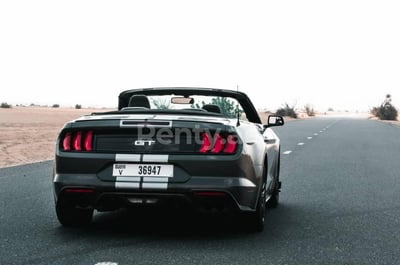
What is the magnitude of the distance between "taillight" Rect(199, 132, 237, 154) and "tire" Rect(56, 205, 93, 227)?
53.1 inches

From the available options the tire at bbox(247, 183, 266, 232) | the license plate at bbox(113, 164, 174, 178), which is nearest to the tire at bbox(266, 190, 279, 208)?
the tire at bbox(247, 183, 266, 232)

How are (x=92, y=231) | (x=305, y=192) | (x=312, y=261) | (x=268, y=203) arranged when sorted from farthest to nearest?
(x=305, y=192) → (x=268, y=203) → (x=92, y=231) → (x=312, y=261)

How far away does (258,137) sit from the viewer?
6.56 m

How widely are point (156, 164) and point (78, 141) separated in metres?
0.74

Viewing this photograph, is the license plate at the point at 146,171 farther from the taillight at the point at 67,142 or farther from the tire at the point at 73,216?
the tire at the point at 73,216

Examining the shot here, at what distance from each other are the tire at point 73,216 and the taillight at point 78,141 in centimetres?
60

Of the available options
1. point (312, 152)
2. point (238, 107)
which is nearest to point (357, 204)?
point (238, 107)

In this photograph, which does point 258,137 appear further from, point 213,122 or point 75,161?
point 75,161

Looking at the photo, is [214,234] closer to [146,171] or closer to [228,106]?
[146,171]

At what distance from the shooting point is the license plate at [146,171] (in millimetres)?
5570

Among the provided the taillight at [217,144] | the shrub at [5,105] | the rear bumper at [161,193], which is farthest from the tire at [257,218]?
the shrub at [5,105]

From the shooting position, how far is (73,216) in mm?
6281

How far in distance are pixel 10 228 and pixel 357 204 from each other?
407cm

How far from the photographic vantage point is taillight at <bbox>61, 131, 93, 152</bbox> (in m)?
5.83
